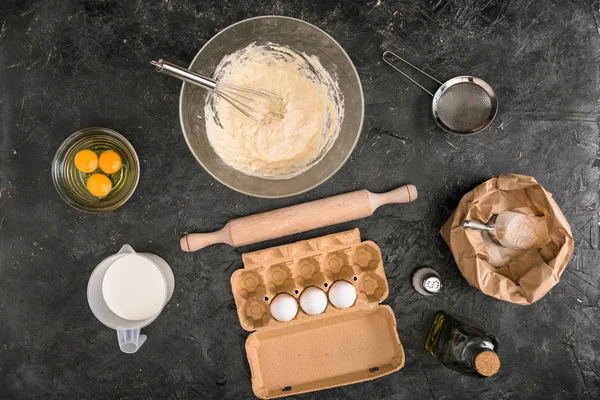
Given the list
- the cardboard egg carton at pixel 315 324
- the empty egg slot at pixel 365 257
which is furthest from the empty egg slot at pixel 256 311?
the empty egg slot at pixel 365 257

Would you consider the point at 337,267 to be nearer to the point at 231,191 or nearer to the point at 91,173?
the point at 231,191

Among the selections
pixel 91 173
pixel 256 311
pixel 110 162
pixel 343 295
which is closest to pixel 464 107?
pixel 343 295

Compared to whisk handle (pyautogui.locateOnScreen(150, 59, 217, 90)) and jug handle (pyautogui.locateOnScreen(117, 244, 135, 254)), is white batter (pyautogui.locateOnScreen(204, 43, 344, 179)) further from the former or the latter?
jug handle (pyautogui.locateOnScreen(117, 244, 135, 254))

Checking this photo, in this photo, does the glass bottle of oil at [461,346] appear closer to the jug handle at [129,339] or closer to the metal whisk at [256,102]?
the metal whisk at [256,102]

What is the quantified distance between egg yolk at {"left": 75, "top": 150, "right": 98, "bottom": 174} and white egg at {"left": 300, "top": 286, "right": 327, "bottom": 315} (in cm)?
89

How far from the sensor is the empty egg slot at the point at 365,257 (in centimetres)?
170

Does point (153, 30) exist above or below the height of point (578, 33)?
below

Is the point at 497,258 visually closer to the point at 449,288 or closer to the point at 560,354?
the point at 449,288

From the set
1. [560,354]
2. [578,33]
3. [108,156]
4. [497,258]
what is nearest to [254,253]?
[108,156]

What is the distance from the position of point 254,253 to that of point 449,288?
765 millimetres

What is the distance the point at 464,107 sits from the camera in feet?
5.57

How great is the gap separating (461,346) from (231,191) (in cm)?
101

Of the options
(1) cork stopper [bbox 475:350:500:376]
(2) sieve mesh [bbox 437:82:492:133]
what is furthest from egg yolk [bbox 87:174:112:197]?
(1) cork stopper [bbox 475:350:500:376]

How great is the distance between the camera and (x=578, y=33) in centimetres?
173
